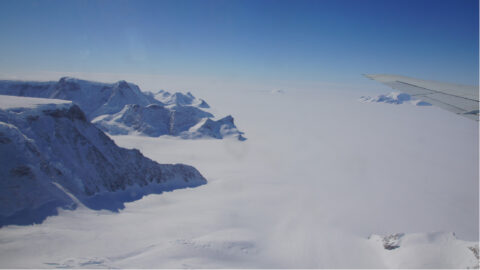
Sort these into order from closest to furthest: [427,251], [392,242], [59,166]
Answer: [59,166] → [427,251] → [392,242]

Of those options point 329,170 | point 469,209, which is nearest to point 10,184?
point 329,170

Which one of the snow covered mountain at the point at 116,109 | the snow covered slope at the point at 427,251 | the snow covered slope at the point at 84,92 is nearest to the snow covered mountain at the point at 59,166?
the snow covered slope at the point at 427,251

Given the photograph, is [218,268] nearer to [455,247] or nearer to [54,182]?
[54,182]

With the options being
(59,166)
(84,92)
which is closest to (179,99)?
(84,92)

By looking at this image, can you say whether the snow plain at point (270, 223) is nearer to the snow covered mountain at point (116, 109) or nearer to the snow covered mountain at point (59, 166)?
the snow covered mountain at point (59, 166)

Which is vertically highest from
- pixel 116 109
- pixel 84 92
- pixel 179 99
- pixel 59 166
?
pixel 179 99

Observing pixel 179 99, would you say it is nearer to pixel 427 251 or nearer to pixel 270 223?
pixel 270 223

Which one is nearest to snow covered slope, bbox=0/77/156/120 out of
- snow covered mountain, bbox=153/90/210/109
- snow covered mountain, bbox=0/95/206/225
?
snow covered mountain, bbox=153/90/210/109
